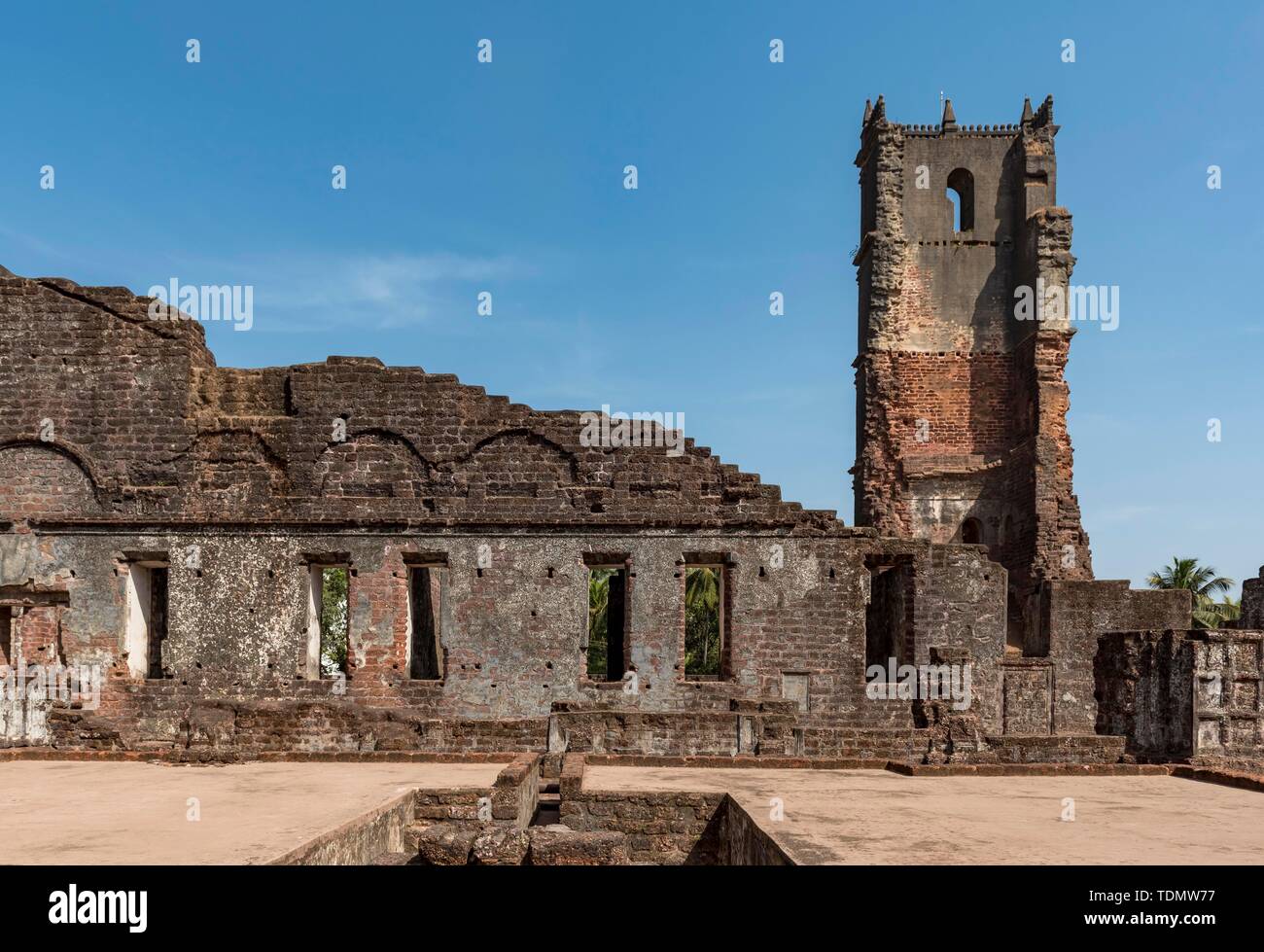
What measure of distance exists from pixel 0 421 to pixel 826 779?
14.9 metres

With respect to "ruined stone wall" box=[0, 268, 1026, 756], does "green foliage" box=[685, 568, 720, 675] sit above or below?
below

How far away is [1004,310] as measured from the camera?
92.8ft

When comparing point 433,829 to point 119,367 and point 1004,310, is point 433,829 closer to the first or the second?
point 119,367

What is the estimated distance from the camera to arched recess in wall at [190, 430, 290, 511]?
675 inches

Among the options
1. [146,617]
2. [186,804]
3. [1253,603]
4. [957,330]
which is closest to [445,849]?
[186,804]

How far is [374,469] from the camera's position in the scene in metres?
17.3

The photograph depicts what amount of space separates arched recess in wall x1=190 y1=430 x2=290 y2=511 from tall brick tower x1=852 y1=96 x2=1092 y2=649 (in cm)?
1530

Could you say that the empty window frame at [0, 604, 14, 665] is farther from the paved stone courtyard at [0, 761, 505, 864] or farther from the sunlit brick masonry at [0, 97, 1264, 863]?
the paved stone courtyard at [0, 761, 505, 864]

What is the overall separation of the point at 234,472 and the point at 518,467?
15.4ft

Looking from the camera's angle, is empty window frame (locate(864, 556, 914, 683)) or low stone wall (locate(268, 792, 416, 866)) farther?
empty window frame (locate(864, 556, 914, 683))

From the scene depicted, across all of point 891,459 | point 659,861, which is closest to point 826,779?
point 659,861

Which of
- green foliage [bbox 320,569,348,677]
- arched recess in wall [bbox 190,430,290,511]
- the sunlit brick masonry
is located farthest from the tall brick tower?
green foliage [bbox 320,569,348,677]

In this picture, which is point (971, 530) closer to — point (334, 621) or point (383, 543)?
point (383, 543)
